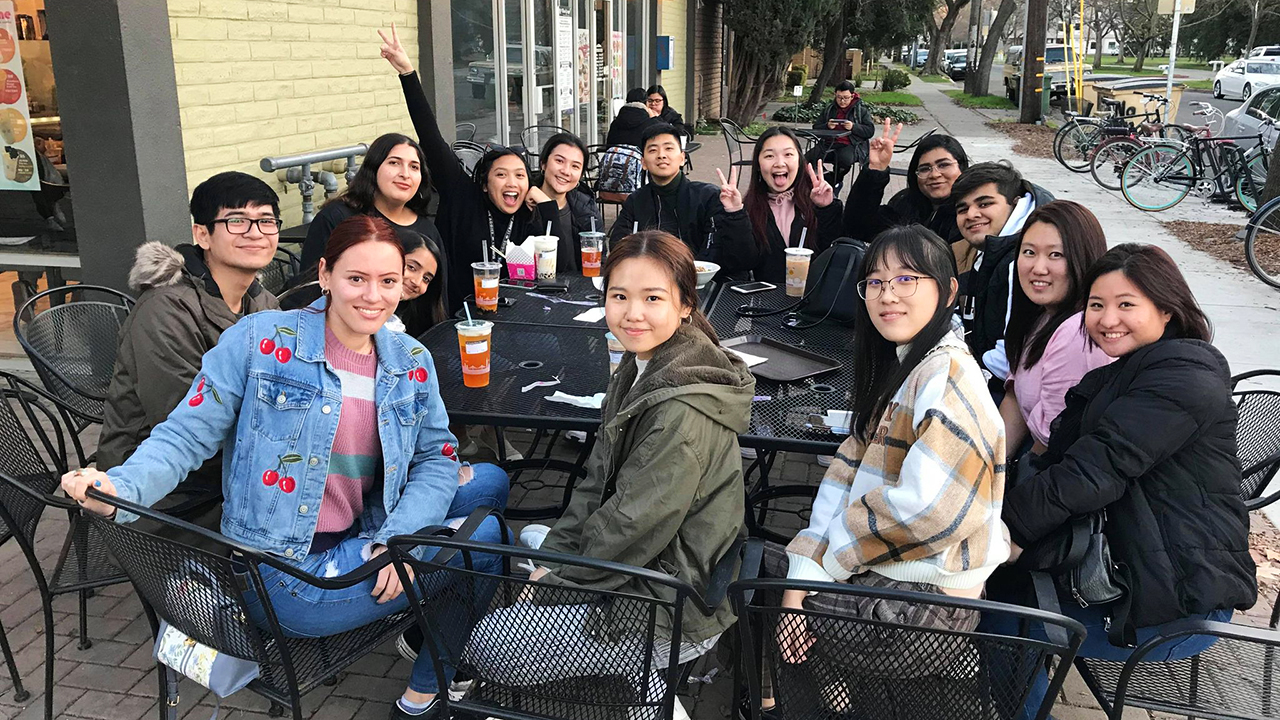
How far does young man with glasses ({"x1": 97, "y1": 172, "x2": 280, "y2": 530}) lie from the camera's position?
8.01 feet

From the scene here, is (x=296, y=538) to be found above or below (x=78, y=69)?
below

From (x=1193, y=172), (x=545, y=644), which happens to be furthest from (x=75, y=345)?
(x=1193, y=172)

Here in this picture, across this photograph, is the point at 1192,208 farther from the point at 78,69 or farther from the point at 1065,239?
the point at 78,69

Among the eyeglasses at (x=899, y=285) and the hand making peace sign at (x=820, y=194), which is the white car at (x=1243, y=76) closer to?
the hand making peace sign at (x=820, y=194)

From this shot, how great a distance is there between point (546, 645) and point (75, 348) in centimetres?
239

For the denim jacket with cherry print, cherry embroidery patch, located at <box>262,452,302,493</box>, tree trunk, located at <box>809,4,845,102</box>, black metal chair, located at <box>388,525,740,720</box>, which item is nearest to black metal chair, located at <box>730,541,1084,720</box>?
black metal chair, located at <box>388,525,740,720</box>

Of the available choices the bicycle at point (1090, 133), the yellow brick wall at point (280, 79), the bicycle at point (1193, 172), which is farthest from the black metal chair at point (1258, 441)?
the bicycle at point (1090, 133)

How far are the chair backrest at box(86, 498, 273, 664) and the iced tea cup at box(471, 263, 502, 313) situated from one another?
1.89 m

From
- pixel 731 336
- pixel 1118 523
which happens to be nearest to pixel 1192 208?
pixel 731 336

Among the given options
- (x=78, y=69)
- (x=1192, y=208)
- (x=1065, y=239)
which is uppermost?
(x=78, y=69)

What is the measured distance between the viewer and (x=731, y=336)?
3.54 m

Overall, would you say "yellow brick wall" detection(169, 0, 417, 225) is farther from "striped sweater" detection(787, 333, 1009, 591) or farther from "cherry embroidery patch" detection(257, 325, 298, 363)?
"striped sweater" detection(787, 333, 1009, 591)

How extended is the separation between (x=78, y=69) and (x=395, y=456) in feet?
10.6

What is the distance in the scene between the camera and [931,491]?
191cm
